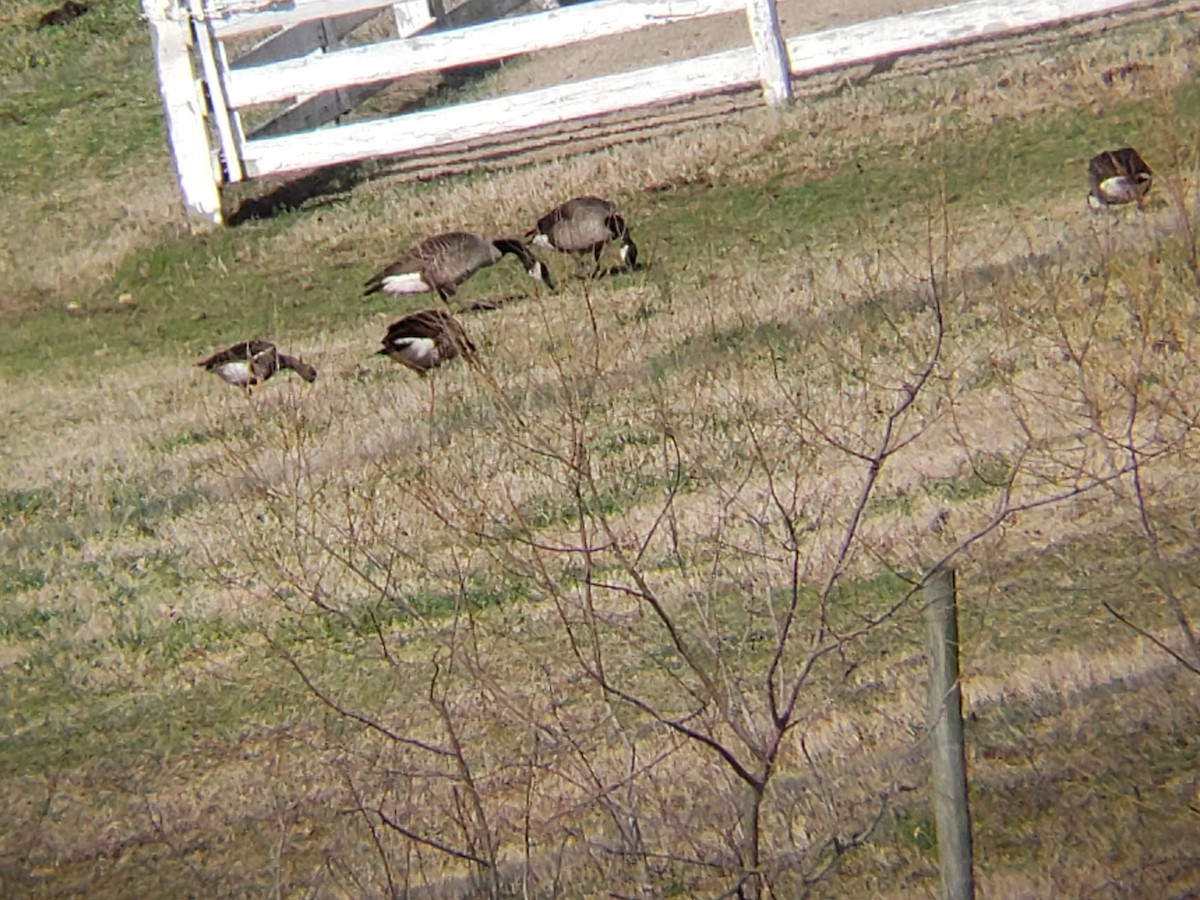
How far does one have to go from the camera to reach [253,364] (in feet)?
30.0

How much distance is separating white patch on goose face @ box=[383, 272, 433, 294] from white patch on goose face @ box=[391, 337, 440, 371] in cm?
85

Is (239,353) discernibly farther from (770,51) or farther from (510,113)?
A: (770,51)

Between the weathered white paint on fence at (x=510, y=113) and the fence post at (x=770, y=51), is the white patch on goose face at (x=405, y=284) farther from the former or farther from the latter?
the fence post at (x=770, y=51)

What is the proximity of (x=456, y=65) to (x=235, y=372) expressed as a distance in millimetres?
2422

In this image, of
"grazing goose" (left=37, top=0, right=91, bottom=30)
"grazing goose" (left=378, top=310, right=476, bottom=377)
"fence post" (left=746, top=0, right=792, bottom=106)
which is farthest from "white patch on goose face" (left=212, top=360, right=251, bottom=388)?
"grazing goose" (left=37, top=0, right=91, bottom=30)

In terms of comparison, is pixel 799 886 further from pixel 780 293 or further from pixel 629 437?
pixel 780 293

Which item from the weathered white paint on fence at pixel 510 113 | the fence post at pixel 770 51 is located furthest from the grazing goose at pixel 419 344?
the fence post at pixel 770 51

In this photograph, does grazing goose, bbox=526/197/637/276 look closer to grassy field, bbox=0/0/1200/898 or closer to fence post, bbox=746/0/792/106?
grassy field, bbox=0/0/1200/898

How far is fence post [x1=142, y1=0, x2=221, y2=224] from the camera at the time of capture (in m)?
10.7

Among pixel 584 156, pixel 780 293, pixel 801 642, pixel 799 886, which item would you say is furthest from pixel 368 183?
pixel 799 886

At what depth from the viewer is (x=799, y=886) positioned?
18.2 ft

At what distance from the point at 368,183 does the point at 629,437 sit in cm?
360

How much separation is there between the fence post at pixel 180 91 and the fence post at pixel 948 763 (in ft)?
24.1

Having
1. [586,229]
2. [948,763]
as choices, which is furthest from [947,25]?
[948,763]
